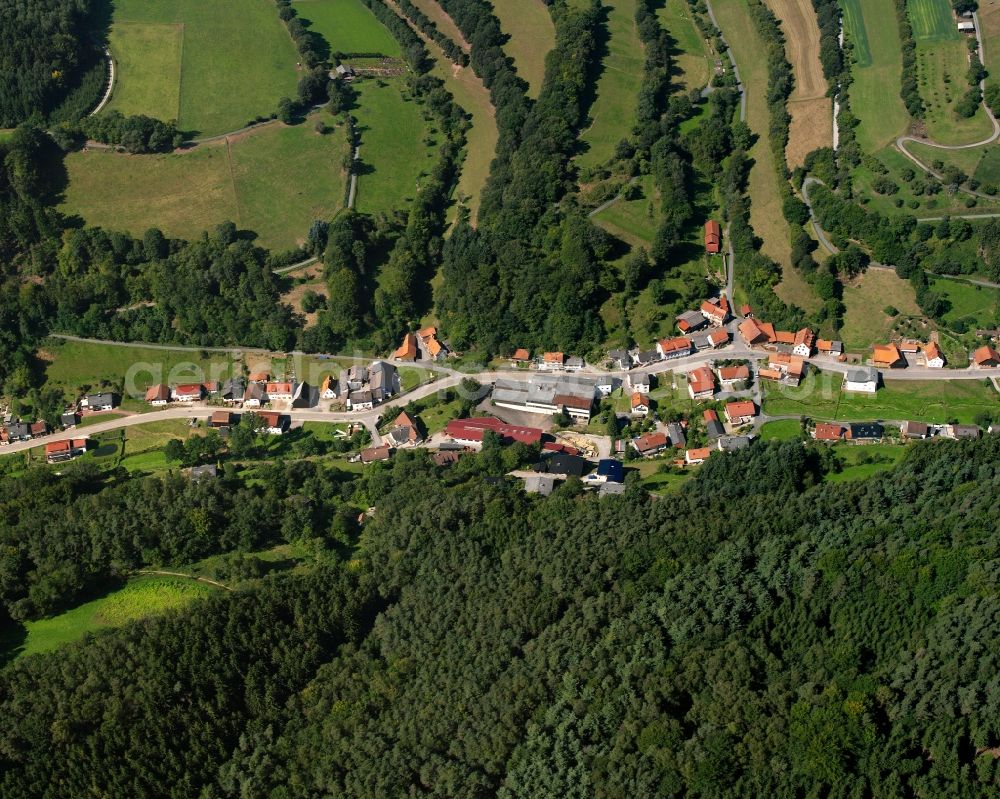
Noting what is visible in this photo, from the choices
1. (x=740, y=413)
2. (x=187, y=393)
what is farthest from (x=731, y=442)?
(x=187, y=393)

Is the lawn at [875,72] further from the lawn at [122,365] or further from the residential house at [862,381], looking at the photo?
the lawn at [122,365]

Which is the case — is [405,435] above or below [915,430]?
below

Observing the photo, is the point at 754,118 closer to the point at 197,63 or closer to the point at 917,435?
the point at 917,435

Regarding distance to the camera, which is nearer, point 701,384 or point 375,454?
point 375,454

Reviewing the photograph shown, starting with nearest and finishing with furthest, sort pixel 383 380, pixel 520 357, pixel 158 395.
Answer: pixel 383 380 < pixel 520 357 < pixel 158 395

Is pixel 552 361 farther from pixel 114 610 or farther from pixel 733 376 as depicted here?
pixel 114 610

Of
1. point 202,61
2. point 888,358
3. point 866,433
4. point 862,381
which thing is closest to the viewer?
point 866,433
